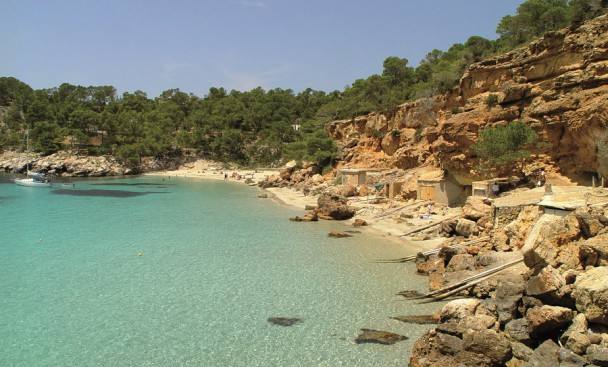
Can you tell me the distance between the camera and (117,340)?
1168cm

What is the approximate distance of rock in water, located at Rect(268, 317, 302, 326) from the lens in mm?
12629

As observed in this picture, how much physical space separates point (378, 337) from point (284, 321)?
275 cm

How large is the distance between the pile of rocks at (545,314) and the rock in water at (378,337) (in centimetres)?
120

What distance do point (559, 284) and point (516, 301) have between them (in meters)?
1.18

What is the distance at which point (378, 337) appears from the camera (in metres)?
11.5

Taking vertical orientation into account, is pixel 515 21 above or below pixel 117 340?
above

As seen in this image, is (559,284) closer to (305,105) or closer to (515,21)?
(515,21)

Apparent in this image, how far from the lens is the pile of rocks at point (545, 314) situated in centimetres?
846

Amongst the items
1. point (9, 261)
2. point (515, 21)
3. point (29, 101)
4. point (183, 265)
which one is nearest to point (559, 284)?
point (183, 265)

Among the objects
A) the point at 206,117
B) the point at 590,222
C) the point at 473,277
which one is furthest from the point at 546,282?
the point at 206,117

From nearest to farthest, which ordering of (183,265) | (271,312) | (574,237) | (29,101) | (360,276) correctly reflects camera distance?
1. (574,237)
2. (271,312)
3. (360,276)
4. (183,265)
5. (29,101)

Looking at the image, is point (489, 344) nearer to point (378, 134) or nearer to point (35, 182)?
point (378, 134)

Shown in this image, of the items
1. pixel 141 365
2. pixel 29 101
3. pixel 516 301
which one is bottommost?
A: pixel 141 365

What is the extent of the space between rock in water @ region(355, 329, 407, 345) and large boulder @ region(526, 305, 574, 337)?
123 inches
